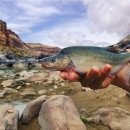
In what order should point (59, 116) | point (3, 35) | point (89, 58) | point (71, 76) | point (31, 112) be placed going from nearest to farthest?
point (71, 76)
point (89, 58)
point (59, 116)
point (31, 112)
point (3, 35)

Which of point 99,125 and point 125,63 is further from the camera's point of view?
point 99,125

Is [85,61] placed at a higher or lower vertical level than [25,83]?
higher

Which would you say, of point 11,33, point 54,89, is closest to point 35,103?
point 54,89

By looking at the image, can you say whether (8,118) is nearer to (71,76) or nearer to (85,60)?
(71,76)

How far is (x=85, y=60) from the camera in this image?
322 cm

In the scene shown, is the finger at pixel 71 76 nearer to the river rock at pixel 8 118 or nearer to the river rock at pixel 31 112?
the river rock at pixel 8 118

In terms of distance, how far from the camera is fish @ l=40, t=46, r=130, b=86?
10.6 feet

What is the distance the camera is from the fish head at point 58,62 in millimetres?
3262

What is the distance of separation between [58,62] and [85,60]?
1.30ft

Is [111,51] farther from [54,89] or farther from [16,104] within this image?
[54,89]

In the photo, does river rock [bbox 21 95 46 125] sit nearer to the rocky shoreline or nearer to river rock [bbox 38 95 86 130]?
the rocky shoreline

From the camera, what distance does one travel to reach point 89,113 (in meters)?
7.27

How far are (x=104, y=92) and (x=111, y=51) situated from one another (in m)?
6.68

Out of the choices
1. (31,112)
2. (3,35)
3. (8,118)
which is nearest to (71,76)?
(8,118)
